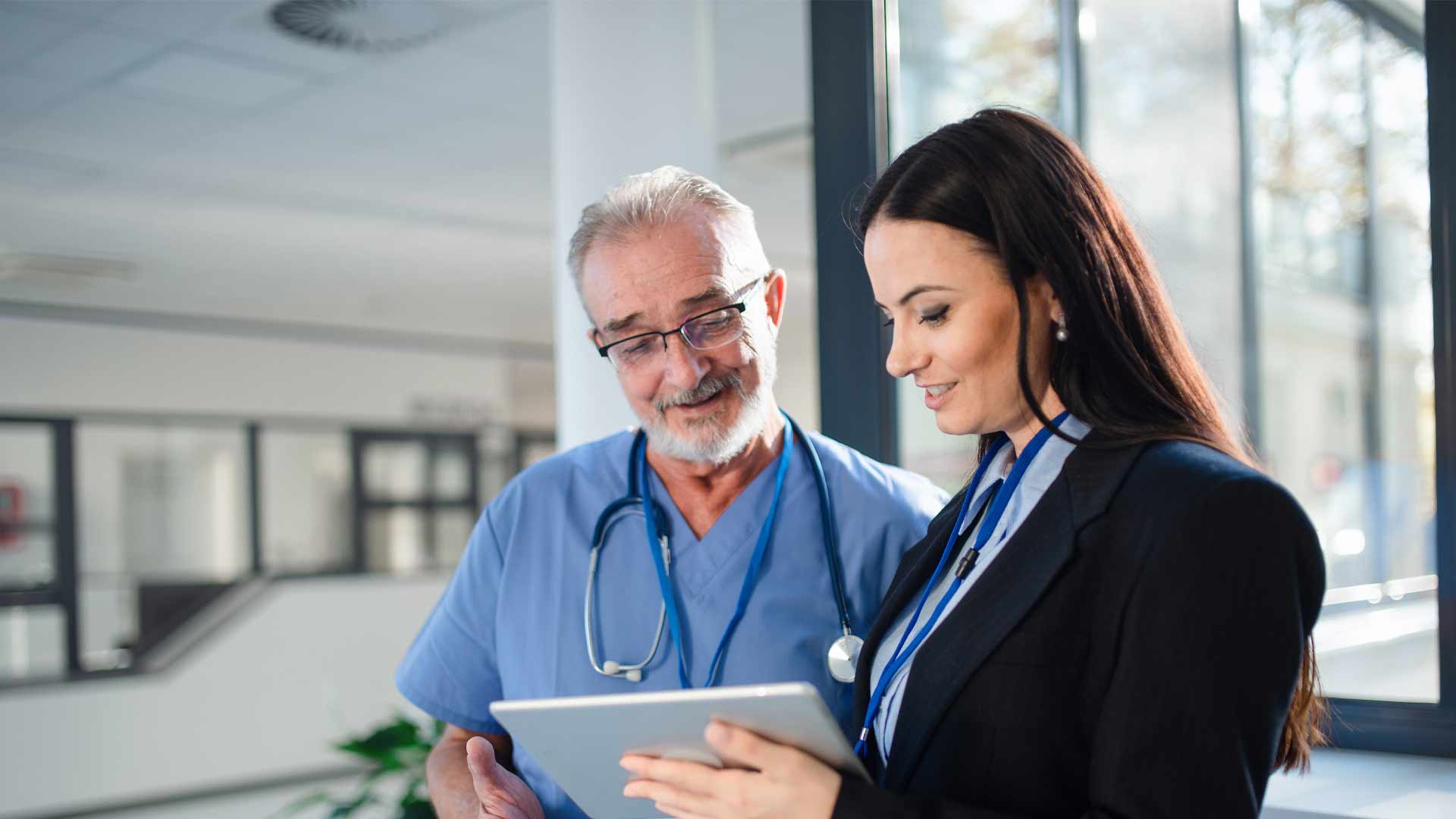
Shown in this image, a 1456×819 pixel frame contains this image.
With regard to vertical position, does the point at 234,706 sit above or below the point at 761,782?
below

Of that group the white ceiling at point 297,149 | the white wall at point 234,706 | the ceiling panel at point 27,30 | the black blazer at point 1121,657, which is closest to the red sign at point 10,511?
the white wall at point 234,706

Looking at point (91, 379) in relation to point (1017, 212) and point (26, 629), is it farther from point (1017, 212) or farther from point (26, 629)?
point (1017, 212)

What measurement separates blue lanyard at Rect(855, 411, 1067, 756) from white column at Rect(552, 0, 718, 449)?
1193mm

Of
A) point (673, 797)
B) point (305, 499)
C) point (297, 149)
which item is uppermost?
point (297, 149)

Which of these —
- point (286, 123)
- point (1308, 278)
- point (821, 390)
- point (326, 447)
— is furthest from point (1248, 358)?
point (326, 447)

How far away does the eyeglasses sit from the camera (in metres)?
1.43

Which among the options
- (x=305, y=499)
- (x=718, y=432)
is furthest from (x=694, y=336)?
(x=305, y=499)

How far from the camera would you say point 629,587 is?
147 centimetres

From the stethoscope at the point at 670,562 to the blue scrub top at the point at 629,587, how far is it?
0.01 metres

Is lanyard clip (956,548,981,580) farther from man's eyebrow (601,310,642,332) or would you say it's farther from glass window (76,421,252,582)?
glass window (76,421,252,582)

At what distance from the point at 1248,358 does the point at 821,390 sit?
3008 millimetres

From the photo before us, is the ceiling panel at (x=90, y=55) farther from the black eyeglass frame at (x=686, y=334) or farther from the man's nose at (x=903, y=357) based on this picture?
the man's nose at (x=903, y=357)

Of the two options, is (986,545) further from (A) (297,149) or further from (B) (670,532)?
(A) (297,149)

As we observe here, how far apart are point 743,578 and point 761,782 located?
1.70 ft
